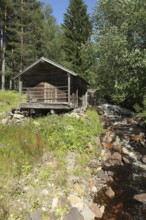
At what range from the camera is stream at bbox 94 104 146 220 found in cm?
682

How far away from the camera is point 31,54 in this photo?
29.8 meters

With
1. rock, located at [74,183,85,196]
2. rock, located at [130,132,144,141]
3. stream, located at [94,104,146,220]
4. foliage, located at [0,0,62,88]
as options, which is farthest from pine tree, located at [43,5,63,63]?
rock, located at [74,183,85,196]

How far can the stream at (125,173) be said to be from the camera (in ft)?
22.4

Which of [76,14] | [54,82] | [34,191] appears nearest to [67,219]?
[34,191]

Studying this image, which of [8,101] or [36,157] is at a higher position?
[8,101]

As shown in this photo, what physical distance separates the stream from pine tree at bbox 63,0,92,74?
58.0ft

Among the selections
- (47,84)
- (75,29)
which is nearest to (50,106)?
(47,84)

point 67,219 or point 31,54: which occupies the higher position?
point 31,54

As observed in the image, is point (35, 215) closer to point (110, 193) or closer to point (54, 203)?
point (54, 203)

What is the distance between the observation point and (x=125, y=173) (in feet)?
30.9

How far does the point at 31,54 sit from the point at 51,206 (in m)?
26.8

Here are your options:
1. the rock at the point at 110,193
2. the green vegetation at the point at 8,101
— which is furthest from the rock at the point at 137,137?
the green vegetation at the point at 8,101

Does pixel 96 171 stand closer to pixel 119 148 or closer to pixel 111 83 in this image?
pixel 119 148

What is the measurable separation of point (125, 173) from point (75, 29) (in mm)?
27283
